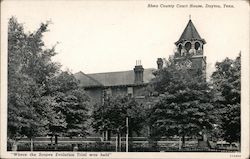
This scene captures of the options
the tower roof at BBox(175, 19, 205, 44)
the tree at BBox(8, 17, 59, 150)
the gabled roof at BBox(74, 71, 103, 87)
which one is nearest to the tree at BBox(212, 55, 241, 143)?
the tower roof at BBox(175, 19, 205, 44)

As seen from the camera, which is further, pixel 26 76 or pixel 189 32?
pixel 189 32

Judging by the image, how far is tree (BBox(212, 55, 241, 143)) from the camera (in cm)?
1647

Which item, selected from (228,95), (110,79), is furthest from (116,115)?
(228,95)

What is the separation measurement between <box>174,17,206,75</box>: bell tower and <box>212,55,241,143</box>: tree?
830mm

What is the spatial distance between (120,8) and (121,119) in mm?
13403

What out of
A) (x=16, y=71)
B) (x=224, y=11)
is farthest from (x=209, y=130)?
(x=16, y=71)

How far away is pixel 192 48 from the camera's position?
2256 centimetres

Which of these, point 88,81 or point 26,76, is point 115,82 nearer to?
point 88,81

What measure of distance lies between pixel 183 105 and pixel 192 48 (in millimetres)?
6467

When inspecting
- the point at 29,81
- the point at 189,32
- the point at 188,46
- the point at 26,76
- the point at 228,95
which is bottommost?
the point at 228,95

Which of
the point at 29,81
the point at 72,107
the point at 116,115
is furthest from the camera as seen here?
the point at 116,115

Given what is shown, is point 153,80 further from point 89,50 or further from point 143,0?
point 143,0

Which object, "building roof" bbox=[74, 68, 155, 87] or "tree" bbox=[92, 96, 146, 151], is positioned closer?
"tree" bbox=[92, 96, 146, 151]

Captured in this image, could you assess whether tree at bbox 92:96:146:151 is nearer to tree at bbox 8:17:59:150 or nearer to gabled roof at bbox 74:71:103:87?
gabled roof at bbox 74:71:103:87
